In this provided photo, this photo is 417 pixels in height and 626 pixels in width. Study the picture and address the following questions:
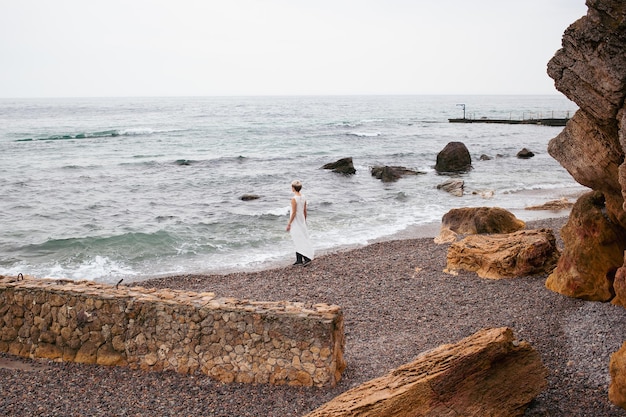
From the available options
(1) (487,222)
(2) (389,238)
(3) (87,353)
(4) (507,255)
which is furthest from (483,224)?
(3) (87,353)

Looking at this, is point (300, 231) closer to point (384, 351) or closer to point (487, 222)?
point (384, 351)

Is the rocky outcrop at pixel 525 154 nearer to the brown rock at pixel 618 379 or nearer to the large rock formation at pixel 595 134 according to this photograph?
the large rock formation at pixel 595 134

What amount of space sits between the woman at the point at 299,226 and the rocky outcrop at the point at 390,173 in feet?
67.9

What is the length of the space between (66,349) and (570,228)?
9425 millimetres

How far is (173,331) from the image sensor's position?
8.62 m

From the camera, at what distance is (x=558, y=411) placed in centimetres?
683

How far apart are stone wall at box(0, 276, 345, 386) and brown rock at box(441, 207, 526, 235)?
10.5 metres

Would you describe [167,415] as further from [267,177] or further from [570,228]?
[267,177]

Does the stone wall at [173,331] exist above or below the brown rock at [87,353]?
above

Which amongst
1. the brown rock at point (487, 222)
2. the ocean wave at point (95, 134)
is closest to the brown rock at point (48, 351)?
the brown rock at point (487, 222)

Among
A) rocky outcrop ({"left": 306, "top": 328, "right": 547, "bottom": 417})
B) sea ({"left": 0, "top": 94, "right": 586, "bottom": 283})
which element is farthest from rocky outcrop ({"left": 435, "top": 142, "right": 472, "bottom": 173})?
rocky outcrop ({"left": 306, "top": 328, "right": 547, "bottom": 417})

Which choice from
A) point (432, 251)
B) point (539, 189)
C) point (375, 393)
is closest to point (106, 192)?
point (432, 251)

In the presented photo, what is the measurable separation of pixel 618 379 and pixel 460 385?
203 centimetres

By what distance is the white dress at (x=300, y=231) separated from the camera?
45.8 ft
